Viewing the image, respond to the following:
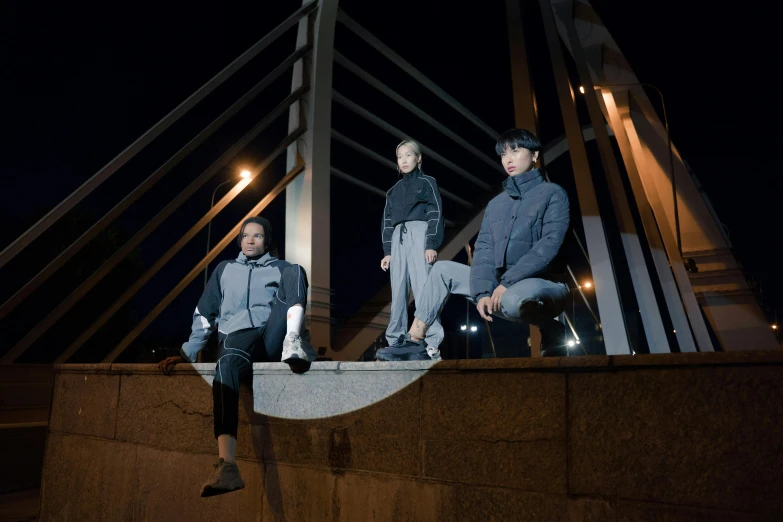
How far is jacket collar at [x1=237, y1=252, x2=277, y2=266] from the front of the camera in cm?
427

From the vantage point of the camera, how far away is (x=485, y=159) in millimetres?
15484

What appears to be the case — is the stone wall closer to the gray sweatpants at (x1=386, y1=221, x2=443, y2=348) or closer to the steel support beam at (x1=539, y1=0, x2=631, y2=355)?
the gray sweatpants at (x1=386, y1=221, x2=443, y2=348)

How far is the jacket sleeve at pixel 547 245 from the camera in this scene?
3291 millimetres

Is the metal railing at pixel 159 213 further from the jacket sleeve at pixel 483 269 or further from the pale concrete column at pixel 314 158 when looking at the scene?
the jacket sleeve at pixel 483 269

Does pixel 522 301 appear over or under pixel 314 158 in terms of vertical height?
under

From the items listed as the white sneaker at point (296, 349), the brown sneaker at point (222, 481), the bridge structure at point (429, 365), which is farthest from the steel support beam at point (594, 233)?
the brown sneaker at point (222, 481)

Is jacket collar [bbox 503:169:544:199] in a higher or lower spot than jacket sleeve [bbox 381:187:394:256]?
lower

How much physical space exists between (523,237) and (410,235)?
1.14 meters

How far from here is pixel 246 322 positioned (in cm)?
407

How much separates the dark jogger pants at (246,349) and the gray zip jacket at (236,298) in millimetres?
70

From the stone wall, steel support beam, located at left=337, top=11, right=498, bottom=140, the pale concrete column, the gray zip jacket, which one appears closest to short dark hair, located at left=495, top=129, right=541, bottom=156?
the stone wall

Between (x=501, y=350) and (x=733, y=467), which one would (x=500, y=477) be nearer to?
(x=733, y=467)

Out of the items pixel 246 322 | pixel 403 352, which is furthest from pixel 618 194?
pixel 246 322

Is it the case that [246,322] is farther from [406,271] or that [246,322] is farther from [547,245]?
[547,245]
